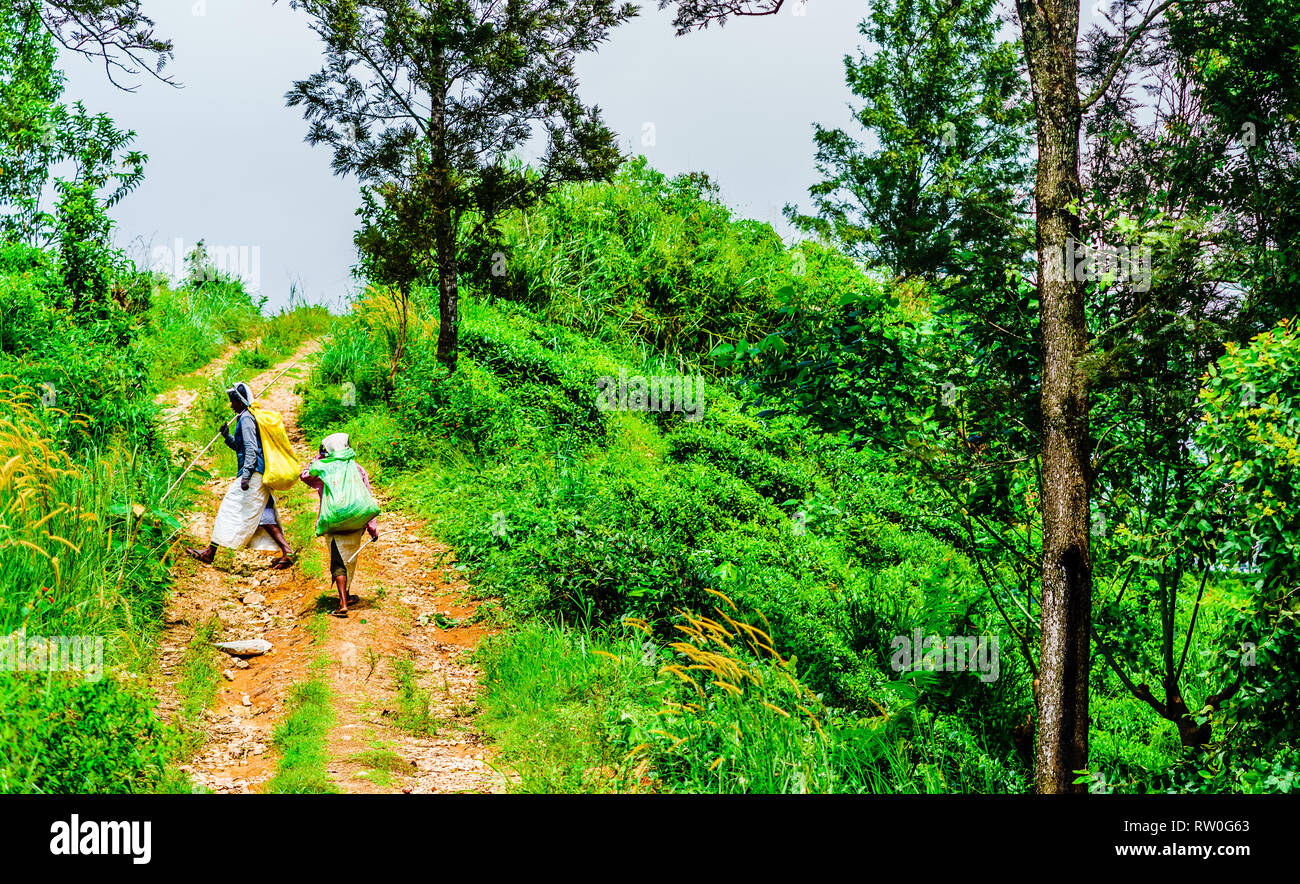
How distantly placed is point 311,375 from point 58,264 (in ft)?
14.0

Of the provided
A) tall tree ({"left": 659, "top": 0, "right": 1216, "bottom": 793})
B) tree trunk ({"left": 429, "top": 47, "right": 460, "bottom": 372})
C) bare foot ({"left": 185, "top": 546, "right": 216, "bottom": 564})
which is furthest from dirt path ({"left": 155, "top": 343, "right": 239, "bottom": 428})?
tall tree ({"left": 659, "top": 0, "right": 1216, "bottom": 793})

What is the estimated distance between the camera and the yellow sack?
918cm

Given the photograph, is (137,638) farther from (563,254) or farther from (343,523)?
(563,254)

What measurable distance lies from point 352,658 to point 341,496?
1.34 metres

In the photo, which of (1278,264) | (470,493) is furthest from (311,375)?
(1278,264)

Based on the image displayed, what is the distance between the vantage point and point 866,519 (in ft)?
41.1

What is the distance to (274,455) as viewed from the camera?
927 centimetres

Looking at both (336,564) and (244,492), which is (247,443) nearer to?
(244,492)

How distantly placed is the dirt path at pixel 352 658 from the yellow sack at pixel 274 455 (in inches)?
38.7

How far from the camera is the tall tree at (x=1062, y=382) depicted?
6.24 meters

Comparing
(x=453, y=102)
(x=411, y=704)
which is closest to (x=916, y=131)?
(x=453, y=102)

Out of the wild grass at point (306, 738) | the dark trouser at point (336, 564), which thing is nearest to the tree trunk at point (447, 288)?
the dark trouser at point (336, 564)

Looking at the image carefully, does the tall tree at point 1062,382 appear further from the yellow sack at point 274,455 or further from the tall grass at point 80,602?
the yellow sack at point 274,455

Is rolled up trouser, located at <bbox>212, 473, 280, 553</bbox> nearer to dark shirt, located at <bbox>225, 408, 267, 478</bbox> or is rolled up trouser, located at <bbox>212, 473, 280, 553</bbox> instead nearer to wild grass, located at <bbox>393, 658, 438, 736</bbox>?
dark shirt, located at <bbox>225, 408, 267, 478</bbox>
